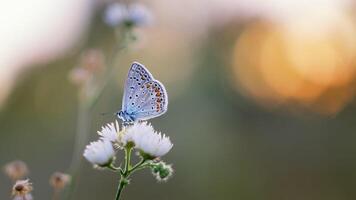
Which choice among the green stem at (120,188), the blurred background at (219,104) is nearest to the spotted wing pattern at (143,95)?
the green stem at (120,188)

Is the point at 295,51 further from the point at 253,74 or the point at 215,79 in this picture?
the point at 215,79

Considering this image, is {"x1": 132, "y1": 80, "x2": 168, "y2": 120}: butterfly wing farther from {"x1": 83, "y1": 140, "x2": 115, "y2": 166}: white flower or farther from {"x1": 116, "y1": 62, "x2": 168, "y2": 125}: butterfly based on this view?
{"x1": 83, "y1": 140, "x2": 115, "y2": 166}: white flower

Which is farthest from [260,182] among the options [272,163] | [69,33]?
[69,33]

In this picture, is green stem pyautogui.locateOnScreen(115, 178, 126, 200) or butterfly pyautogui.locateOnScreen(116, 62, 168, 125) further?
butterfly pyautogui.locateOnScreen(116, 62, 168, 125)

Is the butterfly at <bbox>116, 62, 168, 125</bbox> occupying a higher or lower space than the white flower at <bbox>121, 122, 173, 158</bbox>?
higher

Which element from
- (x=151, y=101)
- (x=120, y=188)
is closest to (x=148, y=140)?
(x=120, y=188)

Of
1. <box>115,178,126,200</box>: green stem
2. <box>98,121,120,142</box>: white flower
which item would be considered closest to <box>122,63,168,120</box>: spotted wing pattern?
<box>98,121,120,142</box>: white flower
